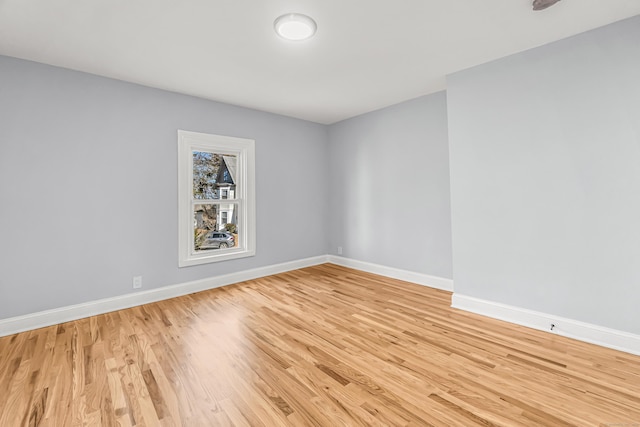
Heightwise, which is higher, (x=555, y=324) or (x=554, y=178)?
(x=554, y=178)

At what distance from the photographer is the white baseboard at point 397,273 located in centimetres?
378

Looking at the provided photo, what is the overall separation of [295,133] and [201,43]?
8.32 feet

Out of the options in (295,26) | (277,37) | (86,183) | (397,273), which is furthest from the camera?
(397,273)

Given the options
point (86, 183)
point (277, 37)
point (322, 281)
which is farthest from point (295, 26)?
point (322, 281)

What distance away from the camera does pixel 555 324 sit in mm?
2531

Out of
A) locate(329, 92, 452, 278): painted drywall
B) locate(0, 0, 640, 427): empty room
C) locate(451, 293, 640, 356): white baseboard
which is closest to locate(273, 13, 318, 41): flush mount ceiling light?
locate(0, 0, 640, 427): empty room

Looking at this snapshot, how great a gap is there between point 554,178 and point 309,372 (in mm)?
2739

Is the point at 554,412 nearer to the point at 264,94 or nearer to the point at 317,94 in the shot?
the point at 317,94

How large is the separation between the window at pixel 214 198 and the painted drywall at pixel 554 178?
296cm

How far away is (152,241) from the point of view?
346 centimetres

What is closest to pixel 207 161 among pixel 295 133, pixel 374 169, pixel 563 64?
pixel 295 133

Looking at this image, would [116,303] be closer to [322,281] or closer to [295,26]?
[322,281]

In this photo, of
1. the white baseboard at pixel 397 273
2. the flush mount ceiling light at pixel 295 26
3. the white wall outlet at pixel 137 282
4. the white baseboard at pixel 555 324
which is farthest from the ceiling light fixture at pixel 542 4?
the white wall outlet at pixel 137 282

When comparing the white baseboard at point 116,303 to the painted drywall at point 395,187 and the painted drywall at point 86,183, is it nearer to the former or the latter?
the painted drywall at point 86,183
